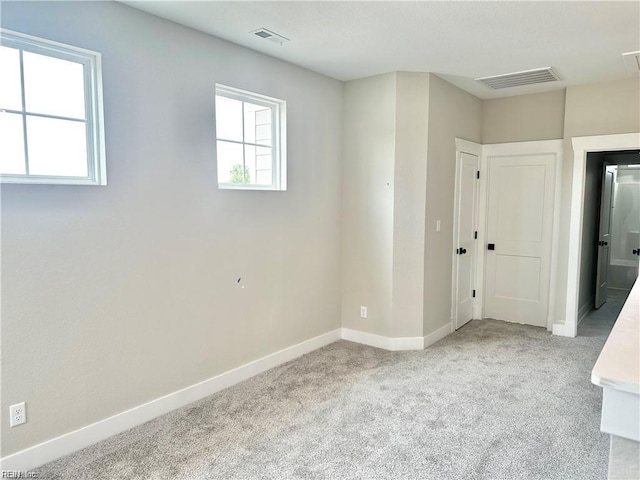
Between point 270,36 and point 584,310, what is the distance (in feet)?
15.7

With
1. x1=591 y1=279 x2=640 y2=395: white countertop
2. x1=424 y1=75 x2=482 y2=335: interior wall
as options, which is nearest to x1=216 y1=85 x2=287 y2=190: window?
x1=424 y1=75 x2=482 y2=335: interior wall

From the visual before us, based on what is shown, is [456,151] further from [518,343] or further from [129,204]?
[129,204]

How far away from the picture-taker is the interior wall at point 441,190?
4.19 meters

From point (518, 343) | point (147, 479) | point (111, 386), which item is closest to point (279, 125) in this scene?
point (111, 386)

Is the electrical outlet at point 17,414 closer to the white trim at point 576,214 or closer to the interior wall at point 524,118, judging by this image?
the white trim at point 576,214

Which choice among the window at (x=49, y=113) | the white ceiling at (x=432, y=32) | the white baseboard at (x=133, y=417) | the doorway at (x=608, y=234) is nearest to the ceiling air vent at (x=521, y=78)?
the white ceiling at (x=432, y=32)

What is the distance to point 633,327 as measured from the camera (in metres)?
1.73

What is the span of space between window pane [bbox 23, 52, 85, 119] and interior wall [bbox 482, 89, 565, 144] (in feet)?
13.9

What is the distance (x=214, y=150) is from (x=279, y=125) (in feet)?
2.61

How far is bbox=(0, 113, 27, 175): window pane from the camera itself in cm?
225

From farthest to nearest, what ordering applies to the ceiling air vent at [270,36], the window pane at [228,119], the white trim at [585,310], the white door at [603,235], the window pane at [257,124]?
the white door at [603,235] < the white trim at [585,310] < the window pane at [257,124] < the window pane at [228,119] < the ceiling air vent at [270,36]

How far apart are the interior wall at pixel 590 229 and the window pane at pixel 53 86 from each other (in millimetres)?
4737

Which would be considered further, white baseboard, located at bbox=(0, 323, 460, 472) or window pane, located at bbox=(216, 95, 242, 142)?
window pane, located at bbox=(216, 95, 242, 142)

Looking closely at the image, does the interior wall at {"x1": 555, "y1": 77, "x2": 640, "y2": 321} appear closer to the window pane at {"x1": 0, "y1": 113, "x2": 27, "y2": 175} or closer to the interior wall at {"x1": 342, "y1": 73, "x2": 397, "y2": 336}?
the interior wall at {"x1": 342, "y1": 73, "x2": 397, "y2": 336}
